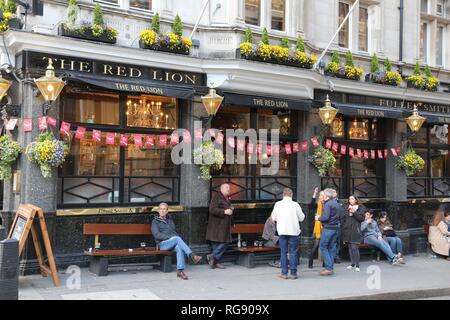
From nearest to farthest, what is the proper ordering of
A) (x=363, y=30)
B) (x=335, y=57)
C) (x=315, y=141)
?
1. (x=315, y=141)
2. (x=335, y=57)
3. (x=363, y=30)

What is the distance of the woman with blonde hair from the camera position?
14.7 m

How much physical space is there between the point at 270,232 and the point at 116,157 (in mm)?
3824

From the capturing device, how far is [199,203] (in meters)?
12.2

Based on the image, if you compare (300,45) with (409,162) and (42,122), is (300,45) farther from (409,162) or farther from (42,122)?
(42,122)

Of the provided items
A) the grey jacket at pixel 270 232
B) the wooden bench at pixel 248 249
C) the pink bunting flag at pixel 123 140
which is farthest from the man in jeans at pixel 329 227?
the pink bunting flag at pixel 123 140

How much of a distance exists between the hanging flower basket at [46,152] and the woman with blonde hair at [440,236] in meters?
10.2

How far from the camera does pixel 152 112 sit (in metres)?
12.1

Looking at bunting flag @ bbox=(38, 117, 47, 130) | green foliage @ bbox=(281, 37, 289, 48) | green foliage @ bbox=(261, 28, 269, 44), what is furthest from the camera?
green foliage @ bbox=(281, 37, 289, 48)

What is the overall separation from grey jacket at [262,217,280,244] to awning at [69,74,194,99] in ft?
11.0

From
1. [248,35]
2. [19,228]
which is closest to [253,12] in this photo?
[248,35]

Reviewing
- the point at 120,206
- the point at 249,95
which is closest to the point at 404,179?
the point at 249,95

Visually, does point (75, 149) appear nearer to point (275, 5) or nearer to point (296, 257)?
point (296, 257)

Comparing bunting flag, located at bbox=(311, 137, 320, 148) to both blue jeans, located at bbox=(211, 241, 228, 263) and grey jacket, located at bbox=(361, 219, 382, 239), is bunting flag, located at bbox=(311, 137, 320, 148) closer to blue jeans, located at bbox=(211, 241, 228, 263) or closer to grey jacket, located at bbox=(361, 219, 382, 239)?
grey jacket, located at bbox=(361, 219, 382, 239)

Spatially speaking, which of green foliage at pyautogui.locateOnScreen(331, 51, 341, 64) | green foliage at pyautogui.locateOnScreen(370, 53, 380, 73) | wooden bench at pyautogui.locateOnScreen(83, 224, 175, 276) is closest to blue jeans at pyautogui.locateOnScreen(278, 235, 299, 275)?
wooden bench at pyautogui.locateOnScreen(83, 224, 175, 276)
